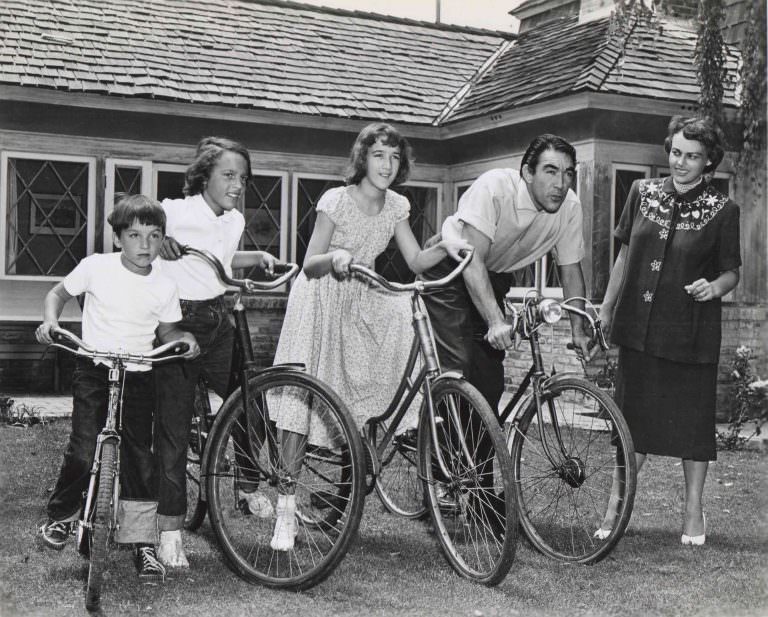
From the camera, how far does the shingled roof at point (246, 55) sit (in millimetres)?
5457

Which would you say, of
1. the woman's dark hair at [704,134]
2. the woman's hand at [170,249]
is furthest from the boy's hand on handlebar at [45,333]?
the woman's dark hair at [704,134]

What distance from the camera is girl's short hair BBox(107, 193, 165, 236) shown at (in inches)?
123

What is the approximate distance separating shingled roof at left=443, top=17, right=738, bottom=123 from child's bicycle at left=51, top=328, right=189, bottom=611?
4.66m

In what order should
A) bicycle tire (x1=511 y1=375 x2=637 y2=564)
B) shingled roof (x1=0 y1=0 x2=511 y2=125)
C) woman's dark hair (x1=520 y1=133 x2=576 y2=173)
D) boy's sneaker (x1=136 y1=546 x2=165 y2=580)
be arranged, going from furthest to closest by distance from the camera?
shingled roof (x1=0 y1=0 x2=511 y2=125) → woman's dark hair (x1=520 y1=133 x2=576 y2=173) → bicycle tire (x1=511 y1=375 x2=637 y2=564) → boy's sneaker (x1=136 y1=546 x2=165 y2=580)

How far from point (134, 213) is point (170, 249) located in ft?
0.87

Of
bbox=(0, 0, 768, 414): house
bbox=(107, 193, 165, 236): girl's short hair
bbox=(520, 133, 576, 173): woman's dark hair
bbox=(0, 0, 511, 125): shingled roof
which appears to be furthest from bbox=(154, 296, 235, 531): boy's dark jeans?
bbox=(0, 0, 511, 125): shingled roof

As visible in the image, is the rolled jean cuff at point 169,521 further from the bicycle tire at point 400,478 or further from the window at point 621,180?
the window at point 621,180

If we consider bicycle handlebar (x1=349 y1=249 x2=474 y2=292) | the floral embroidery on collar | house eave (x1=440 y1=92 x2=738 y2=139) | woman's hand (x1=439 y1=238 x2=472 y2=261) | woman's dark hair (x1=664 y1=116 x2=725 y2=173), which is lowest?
bicycle handlebar (x1=349 y1=249 x2=474 y2=292)

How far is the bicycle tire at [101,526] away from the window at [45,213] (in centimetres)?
425

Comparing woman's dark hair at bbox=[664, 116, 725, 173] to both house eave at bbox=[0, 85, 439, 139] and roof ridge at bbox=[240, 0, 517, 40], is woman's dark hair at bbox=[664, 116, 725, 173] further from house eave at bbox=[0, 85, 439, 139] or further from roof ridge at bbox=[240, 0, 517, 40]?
house eave at bbox=[0, 85, 439, 139]

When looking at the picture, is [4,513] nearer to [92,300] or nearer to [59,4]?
[92,300]

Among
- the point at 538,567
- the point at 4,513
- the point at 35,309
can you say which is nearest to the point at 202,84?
the point at 35,309

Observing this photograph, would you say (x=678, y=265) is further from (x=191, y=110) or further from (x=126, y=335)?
(x=191, y=110)

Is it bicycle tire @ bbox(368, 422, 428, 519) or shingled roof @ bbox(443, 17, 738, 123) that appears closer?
bicycle tire @ bbox(368, 422, 428, 519)
